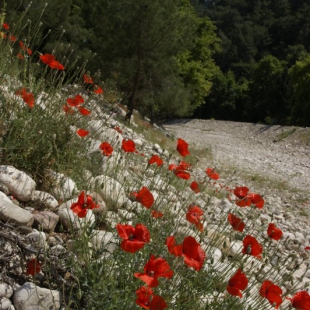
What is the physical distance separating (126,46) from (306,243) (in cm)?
960

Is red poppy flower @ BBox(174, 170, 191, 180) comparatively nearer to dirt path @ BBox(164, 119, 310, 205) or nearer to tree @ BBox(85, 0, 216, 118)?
dirt path @ BBox(164, 119, 310, 205)

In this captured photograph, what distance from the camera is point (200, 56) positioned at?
91.7 ft

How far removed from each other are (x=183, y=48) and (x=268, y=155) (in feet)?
15.3

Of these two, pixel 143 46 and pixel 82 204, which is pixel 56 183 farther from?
pixel 143 46

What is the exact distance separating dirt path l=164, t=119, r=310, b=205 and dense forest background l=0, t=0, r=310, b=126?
2571 mm

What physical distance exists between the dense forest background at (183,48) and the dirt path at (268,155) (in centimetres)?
257

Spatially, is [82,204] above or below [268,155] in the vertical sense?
above

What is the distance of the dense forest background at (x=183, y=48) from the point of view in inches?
495

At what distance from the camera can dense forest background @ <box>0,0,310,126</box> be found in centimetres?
1256

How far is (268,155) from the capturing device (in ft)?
50.3

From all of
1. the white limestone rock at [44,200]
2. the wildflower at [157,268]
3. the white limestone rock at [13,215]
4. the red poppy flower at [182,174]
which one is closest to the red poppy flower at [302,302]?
the wildflower at [157,268]

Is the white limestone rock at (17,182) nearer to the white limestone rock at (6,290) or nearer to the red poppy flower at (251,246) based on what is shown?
the white limestone rock at (6,290)

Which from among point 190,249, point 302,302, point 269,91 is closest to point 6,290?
point 190,249

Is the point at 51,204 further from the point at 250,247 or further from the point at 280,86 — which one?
the point at 280,86
